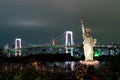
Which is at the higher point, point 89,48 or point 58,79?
point 89,48

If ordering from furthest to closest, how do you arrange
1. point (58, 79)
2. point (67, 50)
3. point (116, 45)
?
point (67, 50)
point (116, 45)
point (58, 79)

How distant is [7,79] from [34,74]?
1.80 meters

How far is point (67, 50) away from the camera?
68.0m

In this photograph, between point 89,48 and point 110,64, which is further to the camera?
point 89,48

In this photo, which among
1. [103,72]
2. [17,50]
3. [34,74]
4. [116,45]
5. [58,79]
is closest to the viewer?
[103,72]

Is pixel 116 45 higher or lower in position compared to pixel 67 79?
higher

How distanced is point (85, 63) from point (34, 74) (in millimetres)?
7307

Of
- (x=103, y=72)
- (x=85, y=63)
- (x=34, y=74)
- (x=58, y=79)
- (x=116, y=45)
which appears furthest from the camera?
(x=116, y=45)

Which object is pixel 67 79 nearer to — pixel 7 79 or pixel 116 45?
pixel 7 79

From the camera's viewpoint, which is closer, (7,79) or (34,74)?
(7,79)

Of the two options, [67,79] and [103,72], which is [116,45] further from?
[103,72]

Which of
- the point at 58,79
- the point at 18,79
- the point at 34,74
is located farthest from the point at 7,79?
the point at 58,79

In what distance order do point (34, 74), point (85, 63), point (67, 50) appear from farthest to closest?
1. point (67, 50)
2. point (85, 63)
3. point (34, 74)

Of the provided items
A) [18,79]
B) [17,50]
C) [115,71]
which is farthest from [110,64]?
[17,50]
